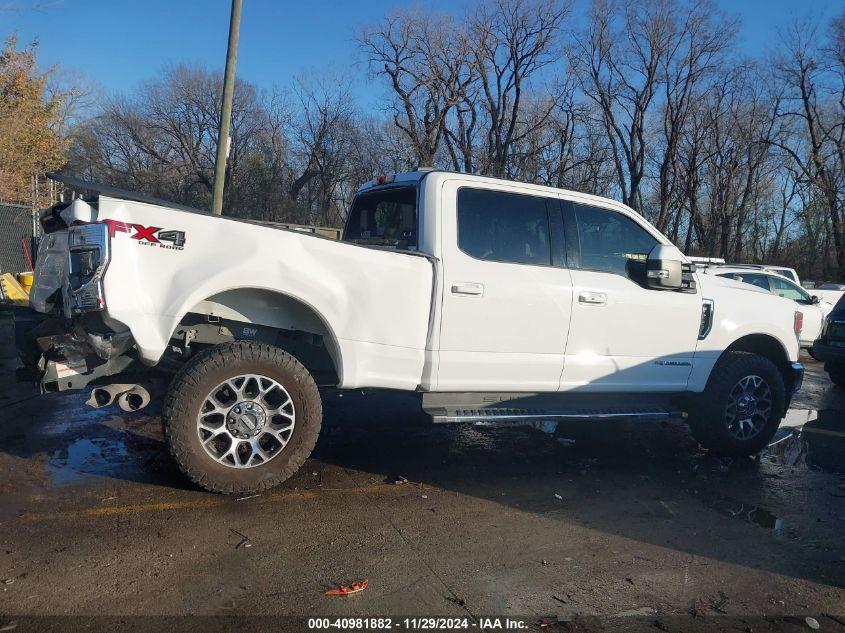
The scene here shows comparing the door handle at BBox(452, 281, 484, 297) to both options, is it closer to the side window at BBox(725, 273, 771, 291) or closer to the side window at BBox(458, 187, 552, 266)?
the side window at BBox(458, 187, 552, 266)

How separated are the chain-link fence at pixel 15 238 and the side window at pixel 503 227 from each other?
13.1 m

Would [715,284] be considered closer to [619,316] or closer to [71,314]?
[619,316]

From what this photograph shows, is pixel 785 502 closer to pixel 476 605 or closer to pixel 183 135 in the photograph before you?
pixel 476 605

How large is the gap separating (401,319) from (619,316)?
72.8 inches

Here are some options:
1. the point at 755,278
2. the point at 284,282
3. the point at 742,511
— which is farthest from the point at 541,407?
the point at 755,278

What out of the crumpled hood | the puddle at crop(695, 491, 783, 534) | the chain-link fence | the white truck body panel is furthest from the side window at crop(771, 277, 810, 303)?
the chain-link fence

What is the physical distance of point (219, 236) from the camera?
4145 mm

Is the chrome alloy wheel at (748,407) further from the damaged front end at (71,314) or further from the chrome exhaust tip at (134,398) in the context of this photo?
the damaged front end at (71,314)

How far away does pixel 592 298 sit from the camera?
17.2 feet

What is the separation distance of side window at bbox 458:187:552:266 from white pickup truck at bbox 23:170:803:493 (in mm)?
12

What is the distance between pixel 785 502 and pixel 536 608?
9.05 feet

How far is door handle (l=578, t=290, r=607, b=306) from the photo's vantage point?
5213 mm

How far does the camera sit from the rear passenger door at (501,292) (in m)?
4.84

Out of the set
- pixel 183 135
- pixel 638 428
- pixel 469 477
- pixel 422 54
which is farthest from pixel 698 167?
pixel 469 477
